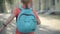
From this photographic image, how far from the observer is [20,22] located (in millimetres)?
2842

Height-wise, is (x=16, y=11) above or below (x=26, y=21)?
above

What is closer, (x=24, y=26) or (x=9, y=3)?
(x=24, y=26)

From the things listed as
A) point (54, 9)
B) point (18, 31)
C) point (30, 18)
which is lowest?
point (54, 9)

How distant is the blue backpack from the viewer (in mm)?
2818

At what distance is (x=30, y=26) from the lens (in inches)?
111

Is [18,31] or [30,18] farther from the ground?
[30,18]

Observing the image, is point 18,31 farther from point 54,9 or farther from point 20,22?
point 54,9

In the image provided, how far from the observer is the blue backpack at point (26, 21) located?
2818 mm

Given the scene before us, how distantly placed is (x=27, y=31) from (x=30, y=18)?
0.18 metres

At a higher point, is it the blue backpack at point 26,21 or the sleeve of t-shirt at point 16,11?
the sleeve of t-shirt at point 16,11

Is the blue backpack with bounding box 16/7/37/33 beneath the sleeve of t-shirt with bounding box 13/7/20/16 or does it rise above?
beneath

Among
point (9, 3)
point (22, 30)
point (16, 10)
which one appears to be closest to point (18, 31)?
point (22, 30)

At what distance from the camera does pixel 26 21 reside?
9.27ft

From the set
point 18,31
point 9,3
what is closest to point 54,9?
point 9,3
